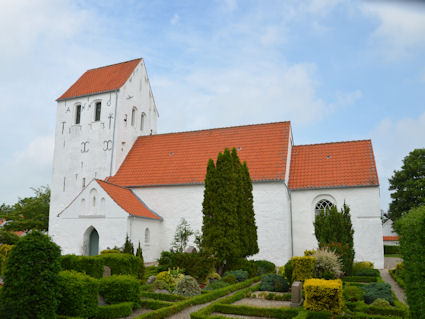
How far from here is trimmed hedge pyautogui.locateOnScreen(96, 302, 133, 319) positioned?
301 inches

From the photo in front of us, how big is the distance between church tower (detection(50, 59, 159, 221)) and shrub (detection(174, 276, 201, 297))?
13.7m

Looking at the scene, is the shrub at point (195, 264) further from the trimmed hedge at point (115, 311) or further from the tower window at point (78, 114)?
the tower window at point (78, 114)

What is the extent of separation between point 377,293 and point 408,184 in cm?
2682

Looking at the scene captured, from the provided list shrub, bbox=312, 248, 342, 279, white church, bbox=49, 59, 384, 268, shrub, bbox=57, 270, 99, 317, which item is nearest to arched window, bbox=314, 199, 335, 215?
white church, bbox=49, 59, 384, 268

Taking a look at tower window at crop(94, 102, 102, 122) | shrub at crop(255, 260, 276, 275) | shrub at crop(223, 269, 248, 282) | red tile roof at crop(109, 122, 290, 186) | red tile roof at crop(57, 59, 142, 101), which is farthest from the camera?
red tile roof at crop(57, 59, 142, 101)

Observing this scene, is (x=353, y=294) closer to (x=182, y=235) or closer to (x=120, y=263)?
(x=120, y=263)

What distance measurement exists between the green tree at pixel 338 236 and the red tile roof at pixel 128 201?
30.4 feet

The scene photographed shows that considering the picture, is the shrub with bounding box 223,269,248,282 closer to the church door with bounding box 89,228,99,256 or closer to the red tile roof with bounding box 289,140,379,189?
the red tile roof with bounding box 289,140,379,189

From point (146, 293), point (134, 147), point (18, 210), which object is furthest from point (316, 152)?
point (18, 210)

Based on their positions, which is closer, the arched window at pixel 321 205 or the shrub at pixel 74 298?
the shrub at pixel 74 298

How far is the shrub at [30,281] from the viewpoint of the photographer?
5.97 m

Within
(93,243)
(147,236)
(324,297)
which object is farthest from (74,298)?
(147,236)

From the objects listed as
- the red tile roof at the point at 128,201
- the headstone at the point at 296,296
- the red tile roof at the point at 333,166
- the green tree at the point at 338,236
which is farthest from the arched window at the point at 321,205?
the headstone at the point at 296,296

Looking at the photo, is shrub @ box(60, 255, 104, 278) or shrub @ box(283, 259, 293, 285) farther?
shrub @ box(283, 259, 293, 285)
